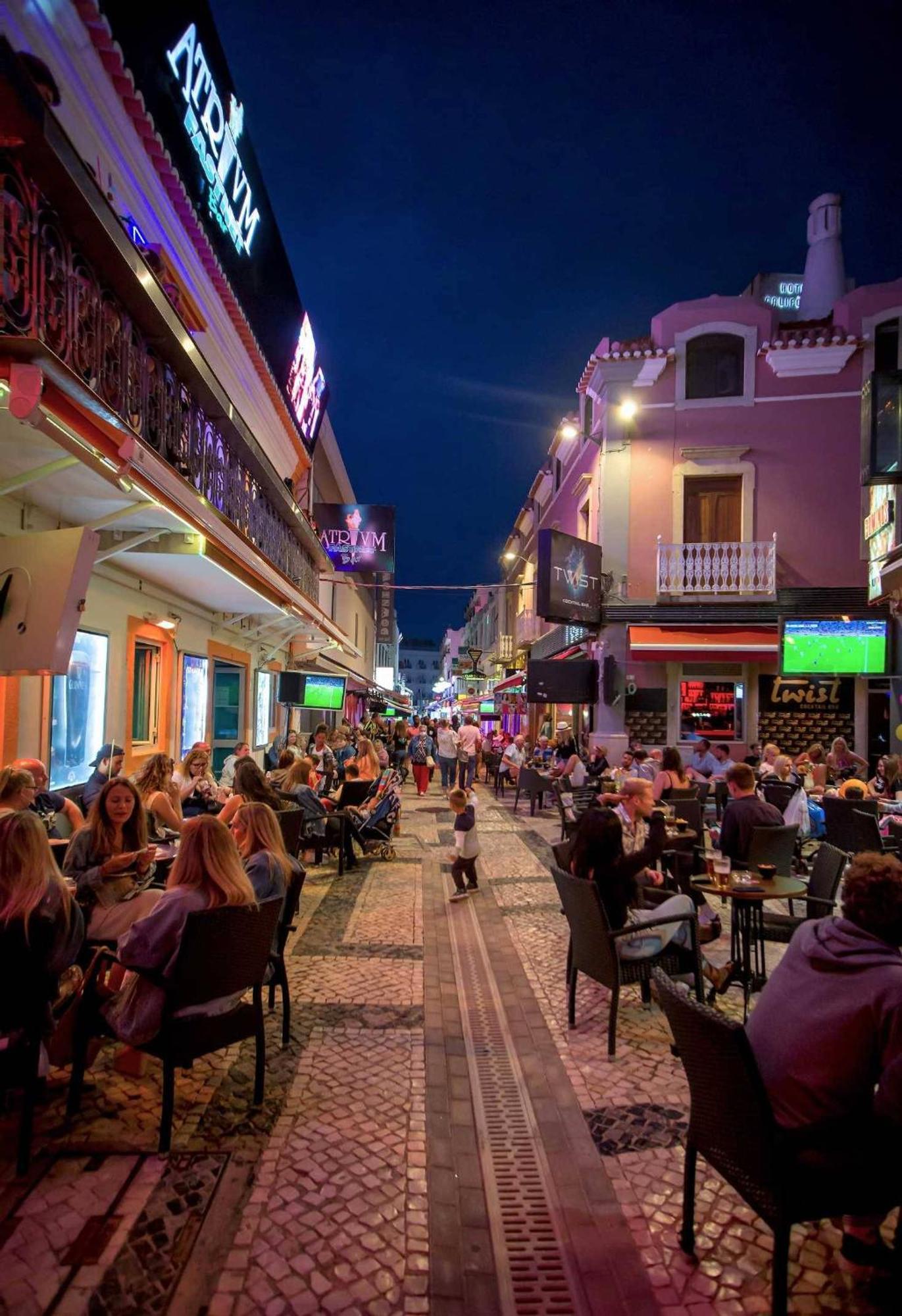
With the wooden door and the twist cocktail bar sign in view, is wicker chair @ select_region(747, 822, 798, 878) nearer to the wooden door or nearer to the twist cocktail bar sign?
the twist cocktail bar sign

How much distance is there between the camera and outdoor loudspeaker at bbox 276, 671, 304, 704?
16953 millimetres

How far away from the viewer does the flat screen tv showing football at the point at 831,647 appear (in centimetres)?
1398

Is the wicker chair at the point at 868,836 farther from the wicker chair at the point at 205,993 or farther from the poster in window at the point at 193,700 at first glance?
the poster in window at the point at 193,700

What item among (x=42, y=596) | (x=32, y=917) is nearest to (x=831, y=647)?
(x=42, y=596)

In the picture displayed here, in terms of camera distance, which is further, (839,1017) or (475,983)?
(475,983)

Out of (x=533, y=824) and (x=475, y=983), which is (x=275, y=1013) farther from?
(x=533, y=824)

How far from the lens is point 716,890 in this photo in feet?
16.0

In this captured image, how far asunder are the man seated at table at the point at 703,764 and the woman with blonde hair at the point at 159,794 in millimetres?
8722

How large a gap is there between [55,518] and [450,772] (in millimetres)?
13671

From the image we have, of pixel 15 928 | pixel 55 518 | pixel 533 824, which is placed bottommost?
pixel 533 824

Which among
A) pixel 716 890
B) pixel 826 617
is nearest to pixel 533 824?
pixel 826 617

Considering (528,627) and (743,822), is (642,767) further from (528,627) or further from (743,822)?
(528,627)

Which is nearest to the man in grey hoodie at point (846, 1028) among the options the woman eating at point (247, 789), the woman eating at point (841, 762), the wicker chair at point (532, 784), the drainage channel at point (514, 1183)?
the drainage channel at point (514, 1183)

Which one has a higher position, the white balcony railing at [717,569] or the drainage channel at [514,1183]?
the white balcony railing at [717,569]
